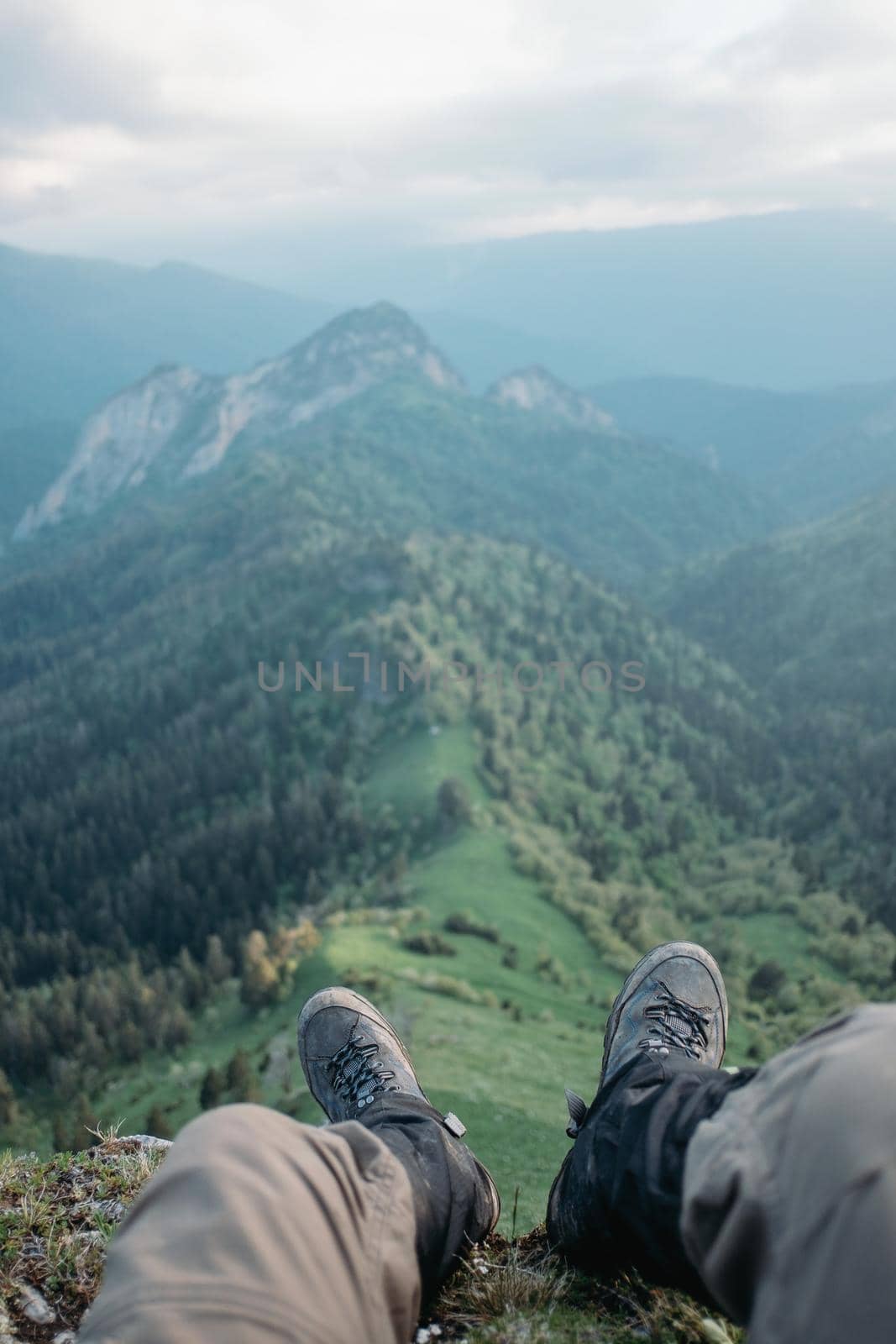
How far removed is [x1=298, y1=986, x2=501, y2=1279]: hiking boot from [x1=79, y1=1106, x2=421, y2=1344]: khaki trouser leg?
24.0 inches

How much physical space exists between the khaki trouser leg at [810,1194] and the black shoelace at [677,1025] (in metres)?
2.83

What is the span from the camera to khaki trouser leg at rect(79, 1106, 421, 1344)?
8.98ft

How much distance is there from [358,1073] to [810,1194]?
4.55m

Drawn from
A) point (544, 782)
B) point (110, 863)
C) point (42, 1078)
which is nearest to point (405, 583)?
point (544, 782)

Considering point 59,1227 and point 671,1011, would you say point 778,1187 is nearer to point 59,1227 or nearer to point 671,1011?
point 671,1011

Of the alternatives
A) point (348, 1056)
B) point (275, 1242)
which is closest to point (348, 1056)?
point (348, 1056)

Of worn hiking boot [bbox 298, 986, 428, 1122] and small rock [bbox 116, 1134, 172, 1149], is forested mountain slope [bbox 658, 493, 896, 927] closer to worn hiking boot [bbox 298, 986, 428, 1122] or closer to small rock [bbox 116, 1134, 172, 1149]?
worn hiking boot [bbox 298, 986, 428, 1122]

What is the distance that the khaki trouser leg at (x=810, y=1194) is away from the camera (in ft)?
8.27

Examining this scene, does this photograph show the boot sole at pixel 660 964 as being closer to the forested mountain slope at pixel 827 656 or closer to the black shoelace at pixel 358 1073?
the black shoelace at pixel 358 1073

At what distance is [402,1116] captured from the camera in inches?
195

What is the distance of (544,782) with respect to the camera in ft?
203

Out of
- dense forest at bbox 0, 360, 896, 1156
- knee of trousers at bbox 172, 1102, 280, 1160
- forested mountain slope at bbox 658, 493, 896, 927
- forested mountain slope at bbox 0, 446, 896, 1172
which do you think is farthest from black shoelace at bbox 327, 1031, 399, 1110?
forested mountain slope at bbox 658, 493, 896, 927

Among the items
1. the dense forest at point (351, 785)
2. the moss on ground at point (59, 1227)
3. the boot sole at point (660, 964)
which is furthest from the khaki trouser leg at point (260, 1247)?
the dense forest at point (351, 785)

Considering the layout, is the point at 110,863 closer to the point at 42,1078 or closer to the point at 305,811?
the point at 305,811
